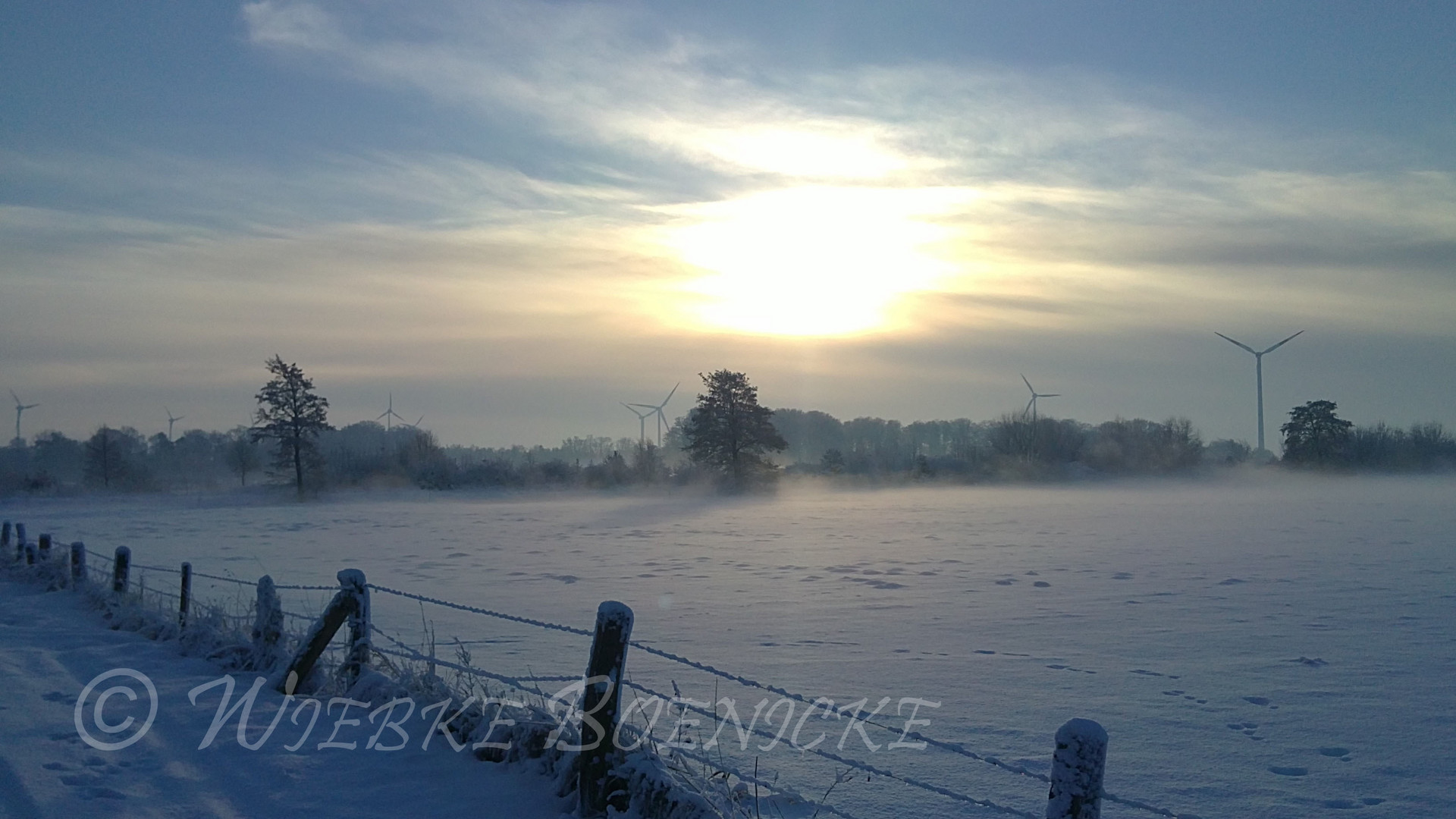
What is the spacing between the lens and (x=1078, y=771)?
10.8ft

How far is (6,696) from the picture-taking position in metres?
7.32

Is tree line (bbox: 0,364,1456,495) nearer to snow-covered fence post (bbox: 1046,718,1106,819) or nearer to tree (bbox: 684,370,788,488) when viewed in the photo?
tree (bbox: 684,370,788,488)

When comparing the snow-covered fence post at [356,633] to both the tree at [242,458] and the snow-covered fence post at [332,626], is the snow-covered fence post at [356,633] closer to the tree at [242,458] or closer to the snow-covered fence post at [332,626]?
the snow-covered fence post at [332,626]

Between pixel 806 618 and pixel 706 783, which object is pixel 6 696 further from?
pixel 806 618

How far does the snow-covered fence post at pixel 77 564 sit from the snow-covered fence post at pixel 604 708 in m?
12.3

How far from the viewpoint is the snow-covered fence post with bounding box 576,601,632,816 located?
5.06 m

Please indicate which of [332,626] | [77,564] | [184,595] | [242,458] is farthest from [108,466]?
[332,626]

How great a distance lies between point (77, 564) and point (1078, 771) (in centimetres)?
1525

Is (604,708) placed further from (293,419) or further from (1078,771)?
(293,419)

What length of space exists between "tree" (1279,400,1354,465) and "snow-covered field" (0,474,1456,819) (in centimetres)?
3601

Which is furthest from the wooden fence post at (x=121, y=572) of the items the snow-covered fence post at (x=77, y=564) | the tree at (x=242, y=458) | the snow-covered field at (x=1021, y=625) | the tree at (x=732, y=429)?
the tree at (x=242, y=458)

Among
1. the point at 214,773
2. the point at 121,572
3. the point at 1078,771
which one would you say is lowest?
the point at 214,773

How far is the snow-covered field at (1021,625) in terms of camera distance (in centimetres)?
633

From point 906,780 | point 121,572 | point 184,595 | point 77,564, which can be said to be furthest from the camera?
point 77,564
